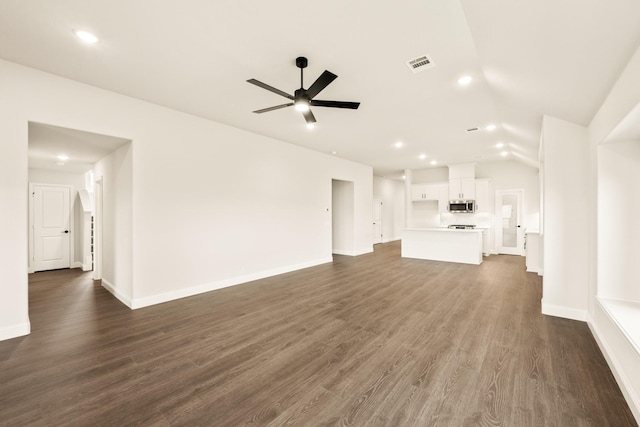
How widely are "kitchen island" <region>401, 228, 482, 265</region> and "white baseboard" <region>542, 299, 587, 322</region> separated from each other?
3.31m

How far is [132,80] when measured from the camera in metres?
3.23

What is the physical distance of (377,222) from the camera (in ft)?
36.6

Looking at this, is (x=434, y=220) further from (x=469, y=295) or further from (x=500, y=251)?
(x=469, y=295)

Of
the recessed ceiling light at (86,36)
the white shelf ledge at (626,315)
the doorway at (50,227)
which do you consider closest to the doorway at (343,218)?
the white shelf ledge at (626,315)

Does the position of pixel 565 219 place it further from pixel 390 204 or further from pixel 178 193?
pixel 390 204

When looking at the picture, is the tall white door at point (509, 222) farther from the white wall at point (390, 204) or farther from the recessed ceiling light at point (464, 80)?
the recessed ceiling light at point (464, 80)

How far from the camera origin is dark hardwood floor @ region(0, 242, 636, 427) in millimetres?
1822

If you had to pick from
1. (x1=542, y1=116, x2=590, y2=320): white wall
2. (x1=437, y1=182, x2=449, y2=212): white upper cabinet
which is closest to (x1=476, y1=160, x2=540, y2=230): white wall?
(x1=437, y1=182, x2=449, y2=212): white upper cabinet

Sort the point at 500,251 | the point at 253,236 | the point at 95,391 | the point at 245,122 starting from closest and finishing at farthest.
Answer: the point at 95,391
the point at 245,122
the point at 253,236
the point at 500,251

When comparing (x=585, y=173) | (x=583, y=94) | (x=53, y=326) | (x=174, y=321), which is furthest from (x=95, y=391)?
(x=585, y=173)

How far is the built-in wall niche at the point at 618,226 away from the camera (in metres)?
2.51

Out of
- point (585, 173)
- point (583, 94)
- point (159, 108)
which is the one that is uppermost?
point (159, 108)

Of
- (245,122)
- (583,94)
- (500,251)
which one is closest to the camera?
(583,94)

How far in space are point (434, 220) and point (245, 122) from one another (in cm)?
802
